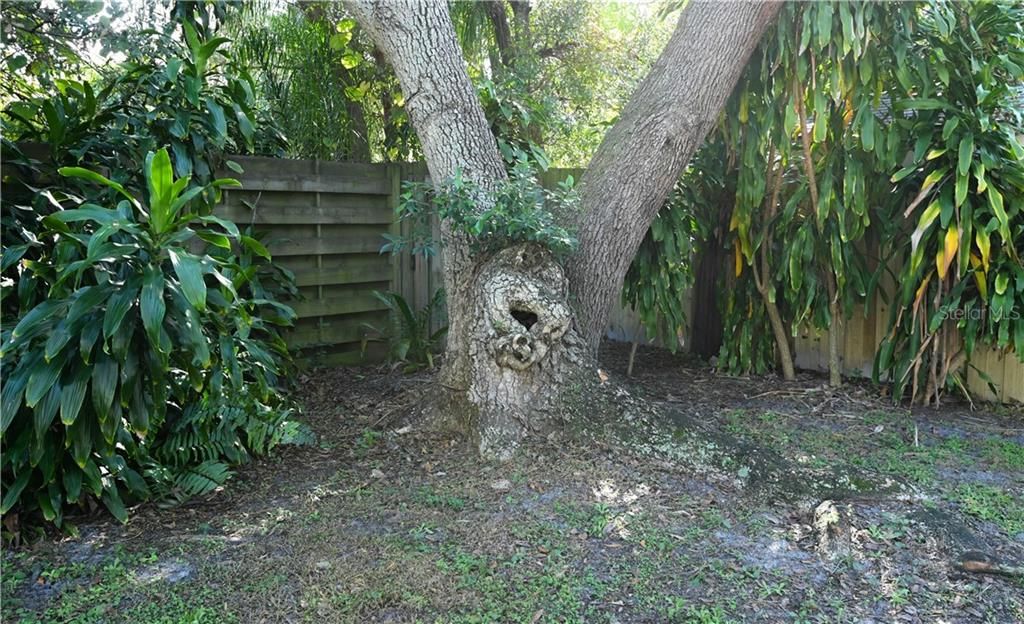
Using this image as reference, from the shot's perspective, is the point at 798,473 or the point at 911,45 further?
the point at 911,45

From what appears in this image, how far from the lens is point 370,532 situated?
2.94 m

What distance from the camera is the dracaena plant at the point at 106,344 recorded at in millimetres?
2645

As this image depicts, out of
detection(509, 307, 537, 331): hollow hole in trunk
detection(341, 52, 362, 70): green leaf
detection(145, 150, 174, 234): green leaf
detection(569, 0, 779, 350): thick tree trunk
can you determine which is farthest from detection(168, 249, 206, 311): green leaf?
detection(341, 52, 362, 70): green leaf

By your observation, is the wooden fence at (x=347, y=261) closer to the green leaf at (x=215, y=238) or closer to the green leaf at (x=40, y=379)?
the green leaf at (x=215, y=238)

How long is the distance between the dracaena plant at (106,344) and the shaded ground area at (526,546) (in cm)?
23

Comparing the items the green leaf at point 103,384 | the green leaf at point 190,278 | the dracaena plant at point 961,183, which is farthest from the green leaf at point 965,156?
the green leaf at point 103,384

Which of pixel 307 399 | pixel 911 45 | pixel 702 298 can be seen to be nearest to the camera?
pixel 911 45

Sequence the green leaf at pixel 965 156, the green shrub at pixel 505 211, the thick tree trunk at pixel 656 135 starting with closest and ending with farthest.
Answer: the green shrub at pixel 505 211
the thick tree trunk at pixel 656 135
the green leaf at pixel 965 156

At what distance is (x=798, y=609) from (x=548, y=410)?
4.92 feet

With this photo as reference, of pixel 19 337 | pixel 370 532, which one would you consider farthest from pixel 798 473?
pixel 19 337

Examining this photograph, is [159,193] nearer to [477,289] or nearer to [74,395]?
[74,395]

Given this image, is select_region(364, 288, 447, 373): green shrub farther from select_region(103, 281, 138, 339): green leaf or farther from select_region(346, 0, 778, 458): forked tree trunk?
select_region(103, 281, 138, 339): green leaf

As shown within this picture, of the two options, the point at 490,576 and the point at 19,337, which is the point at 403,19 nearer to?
the point at 19,337

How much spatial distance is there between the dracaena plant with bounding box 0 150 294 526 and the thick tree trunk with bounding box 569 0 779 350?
1792 millimetres
